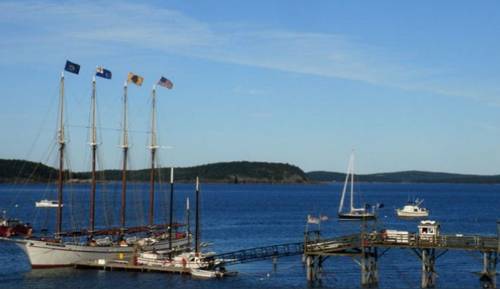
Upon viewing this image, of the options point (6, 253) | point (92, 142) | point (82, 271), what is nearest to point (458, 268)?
point (82, 271)

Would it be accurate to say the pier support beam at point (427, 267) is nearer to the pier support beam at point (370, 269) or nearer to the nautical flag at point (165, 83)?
the pier support beam at point (370, 269)

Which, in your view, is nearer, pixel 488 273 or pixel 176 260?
pixel 488 273

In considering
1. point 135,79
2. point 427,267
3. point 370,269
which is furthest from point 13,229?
point 427,267

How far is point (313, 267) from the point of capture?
65.5 m

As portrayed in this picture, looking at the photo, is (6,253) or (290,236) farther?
(290,236)

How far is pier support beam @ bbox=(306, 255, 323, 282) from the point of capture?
213 feet

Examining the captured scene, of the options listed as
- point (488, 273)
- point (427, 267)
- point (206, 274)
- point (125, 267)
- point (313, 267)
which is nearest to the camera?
point (488, 273)

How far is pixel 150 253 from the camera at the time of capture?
2948 inches

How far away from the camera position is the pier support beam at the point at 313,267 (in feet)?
213

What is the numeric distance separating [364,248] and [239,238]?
50299 millimetres

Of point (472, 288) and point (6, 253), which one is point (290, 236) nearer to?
point (6, 253)

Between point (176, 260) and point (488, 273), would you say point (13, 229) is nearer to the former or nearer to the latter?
point (176, 260)

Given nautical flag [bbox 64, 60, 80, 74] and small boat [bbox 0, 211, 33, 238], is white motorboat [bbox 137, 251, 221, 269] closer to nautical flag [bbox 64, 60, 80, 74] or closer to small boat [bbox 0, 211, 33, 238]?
nautical flag [bbox 64, 60, 80, 74]

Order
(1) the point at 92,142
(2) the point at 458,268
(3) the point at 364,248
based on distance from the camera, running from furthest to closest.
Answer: (1) the point at 92,142
(2) the point at 458,268
(3) the point at 364,248
